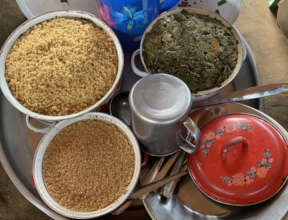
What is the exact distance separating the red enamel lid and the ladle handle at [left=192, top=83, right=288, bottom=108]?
0.31ft

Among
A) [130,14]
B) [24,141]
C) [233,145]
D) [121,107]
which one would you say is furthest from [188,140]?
[24,141]

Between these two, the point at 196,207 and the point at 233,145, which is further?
the point at 196,207

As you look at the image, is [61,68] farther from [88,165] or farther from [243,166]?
[243,166]

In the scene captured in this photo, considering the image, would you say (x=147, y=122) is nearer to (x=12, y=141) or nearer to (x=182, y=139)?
(x=182, y=139)

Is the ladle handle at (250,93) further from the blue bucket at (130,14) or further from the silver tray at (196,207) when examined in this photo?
the blue bucket at (130,14)

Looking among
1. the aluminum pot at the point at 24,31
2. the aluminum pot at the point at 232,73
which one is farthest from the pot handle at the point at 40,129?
the aluminum pot at the point at 232,73

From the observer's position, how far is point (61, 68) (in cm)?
86

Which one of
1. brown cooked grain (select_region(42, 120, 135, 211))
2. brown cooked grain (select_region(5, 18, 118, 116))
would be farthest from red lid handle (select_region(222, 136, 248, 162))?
brown cooked grain (select_region(5, 18, 118, 116))

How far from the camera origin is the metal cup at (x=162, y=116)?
716 mm

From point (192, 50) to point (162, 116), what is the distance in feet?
0.90

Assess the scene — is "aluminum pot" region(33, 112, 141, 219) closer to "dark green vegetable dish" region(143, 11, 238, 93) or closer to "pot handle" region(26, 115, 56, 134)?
"pot handle" region(26, 115, 56, 134)

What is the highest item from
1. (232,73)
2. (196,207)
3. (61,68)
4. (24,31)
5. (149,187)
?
(24,31)

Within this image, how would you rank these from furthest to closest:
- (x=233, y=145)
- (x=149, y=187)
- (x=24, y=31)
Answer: (x=24, y=31) < (x=149, y=187) < (x=233, y=145)

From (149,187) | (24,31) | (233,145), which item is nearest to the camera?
(233,145)
